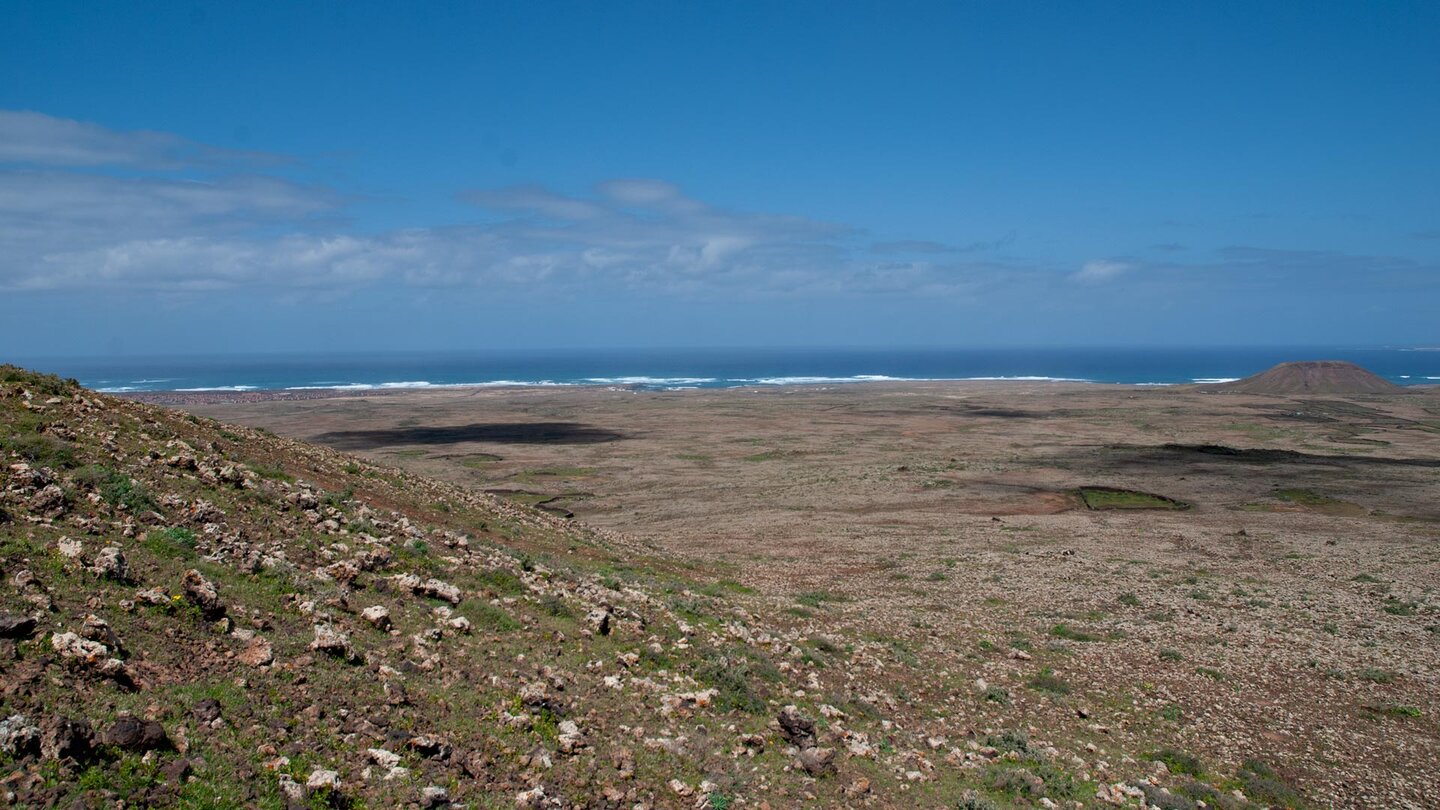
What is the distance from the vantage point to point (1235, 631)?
23.0 meters

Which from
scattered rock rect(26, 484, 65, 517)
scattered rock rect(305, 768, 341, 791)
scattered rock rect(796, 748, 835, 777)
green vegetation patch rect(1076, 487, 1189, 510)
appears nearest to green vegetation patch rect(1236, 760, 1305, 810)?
scattered rock rect(796, 748, 835, 777)

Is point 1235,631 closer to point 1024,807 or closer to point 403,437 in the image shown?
point 1024,807

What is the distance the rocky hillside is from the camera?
25.6ft

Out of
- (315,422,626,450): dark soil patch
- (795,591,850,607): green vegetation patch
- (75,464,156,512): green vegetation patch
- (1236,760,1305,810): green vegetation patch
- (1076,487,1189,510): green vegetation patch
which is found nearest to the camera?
(75,464,156,512): green vegetation patch

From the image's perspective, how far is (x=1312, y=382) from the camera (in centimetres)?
14388

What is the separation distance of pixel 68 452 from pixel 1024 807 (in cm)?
1806

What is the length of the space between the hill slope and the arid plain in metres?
42.9

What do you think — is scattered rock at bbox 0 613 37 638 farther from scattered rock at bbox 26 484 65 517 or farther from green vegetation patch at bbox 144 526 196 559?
scattered rock at bbox 26 484 65 517

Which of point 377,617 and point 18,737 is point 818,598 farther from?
point 18,737

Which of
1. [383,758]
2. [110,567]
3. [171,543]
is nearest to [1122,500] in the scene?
[383,758]

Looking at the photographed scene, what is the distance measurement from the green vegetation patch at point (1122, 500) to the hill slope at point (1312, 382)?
113m

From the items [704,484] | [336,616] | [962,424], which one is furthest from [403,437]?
[336,616]

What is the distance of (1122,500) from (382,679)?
174ft

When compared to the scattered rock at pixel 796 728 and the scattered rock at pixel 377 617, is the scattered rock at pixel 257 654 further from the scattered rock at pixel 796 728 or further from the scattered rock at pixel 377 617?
the scattered rock at pixel 796 728
